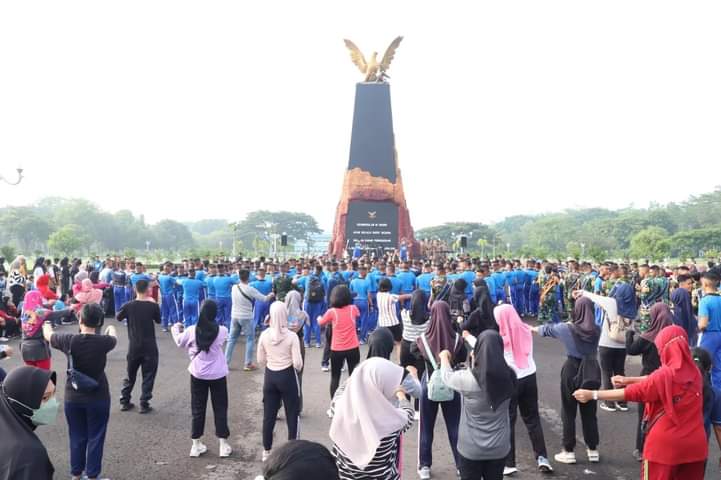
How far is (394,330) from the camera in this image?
7.99 m

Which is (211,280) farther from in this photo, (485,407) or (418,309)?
(485,407)

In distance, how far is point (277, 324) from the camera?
497 cm

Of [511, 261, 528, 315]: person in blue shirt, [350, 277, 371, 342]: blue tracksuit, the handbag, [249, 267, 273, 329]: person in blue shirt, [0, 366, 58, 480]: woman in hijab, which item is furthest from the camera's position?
[511, 261, 528, 315]: person in blue shirt

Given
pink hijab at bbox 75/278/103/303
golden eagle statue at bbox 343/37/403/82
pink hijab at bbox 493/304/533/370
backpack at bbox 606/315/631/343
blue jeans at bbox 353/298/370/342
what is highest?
golden eagle statue at bbox 343/37/403/82

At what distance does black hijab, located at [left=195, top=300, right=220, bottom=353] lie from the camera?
198 inches

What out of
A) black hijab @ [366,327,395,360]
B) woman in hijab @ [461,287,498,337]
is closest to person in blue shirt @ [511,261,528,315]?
woman in hijab @ [461,287,498,337]

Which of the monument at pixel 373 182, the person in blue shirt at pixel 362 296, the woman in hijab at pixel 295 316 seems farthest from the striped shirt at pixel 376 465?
the monument at pixel 373 182

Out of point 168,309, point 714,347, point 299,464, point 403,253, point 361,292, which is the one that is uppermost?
point 403,253

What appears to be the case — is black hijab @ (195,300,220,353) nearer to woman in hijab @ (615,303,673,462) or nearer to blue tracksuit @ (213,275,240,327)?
woman in hijab @ (615,303,673,462)

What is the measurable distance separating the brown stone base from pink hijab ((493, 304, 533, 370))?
21809mm

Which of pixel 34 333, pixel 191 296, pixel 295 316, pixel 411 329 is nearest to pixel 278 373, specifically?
pixel 411 329

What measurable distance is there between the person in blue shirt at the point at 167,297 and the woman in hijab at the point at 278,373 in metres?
8.72

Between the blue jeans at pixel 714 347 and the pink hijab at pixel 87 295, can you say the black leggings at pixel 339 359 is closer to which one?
the pink hijab at pixel 87 295

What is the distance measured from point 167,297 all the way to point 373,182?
15553 mm
